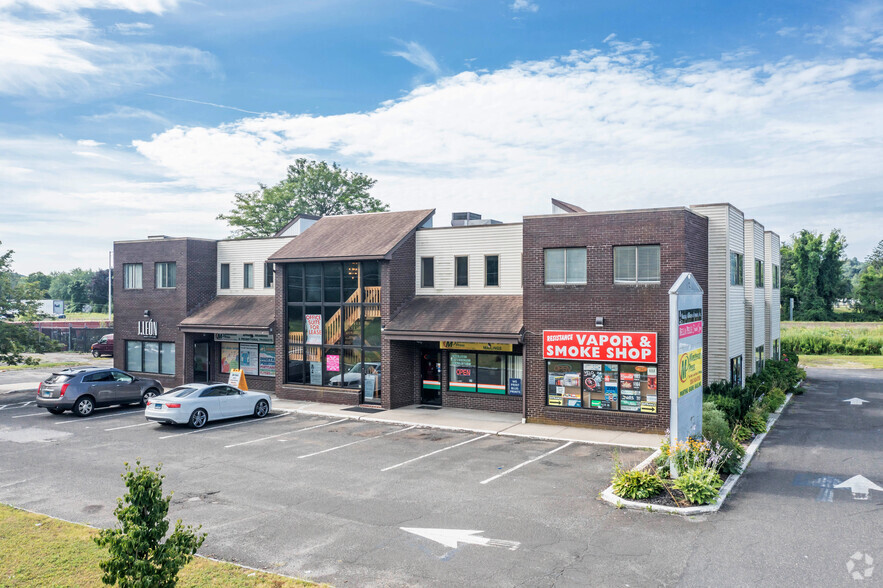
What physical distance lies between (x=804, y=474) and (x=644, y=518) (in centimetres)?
549

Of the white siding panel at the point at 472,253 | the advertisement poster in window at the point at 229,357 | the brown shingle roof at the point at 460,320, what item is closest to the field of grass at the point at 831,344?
the white siding panel at the point at 472,253

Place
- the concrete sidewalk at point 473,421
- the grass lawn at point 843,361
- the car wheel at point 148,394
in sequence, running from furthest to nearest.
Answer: the grass lawn at point 843,361 → the car wheel at point 148,394 → the concrete sidewalk at point 473,421

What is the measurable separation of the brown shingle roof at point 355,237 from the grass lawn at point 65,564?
1477 cm

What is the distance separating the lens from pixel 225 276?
3134 cm

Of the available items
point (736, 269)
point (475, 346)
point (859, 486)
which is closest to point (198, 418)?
point (475, 346)

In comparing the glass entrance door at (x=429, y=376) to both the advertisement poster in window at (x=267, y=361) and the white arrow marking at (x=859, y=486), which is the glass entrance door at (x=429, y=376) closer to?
the advertisement poster in window at (x=267, y=361)

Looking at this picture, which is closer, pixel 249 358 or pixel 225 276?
pixel 249 358

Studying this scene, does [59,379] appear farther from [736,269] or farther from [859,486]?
[736,269]

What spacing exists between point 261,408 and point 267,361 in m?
6.38

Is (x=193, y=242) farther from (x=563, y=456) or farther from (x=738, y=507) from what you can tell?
(x=738, y=507)

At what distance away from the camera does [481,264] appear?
2420 centimetres

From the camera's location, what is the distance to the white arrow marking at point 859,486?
42.2ft

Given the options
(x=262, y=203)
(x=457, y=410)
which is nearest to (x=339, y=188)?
(x=262, y=203)

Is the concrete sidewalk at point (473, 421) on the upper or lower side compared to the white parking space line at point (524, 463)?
upper
